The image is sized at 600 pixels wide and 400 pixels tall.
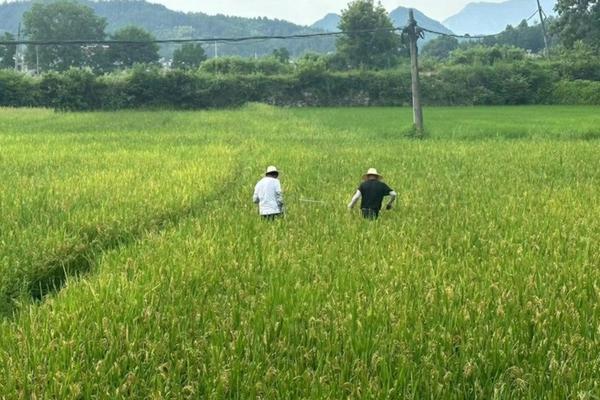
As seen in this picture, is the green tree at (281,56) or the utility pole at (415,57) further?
the green tree at (281,56)

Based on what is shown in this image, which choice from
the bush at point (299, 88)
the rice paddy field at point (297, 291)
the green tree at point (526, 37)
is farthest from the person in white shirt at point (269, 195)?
the green tree at point (526, 37)

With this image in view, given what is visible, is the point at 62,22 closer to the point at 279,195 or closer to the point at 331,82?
the point at 331,82

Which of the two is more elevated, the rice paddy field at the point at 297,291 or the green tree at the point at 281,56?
the green tree at the point at 281,56

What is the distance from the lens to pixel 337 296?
397 centimetres

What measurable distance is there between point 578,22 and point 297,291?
55218mm

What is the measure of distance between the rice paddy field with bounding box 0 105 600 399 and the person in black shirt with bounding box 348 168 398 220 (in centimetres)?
23

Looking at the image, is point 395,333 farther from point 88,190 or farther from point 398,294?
point 88,190

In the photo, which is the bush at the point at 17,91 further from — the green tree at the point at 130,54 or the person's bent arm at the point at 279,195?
the person's bent arm at the point at 279,195

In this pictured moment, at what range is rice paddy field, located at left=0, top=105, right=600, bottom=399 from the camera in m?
2.83

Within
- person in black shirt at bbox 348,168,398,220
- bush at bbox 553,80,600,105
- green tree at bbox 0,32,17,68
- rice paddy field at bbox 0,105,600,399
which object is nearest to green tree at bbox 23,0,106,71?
green tree at bbox 0,32,17,68

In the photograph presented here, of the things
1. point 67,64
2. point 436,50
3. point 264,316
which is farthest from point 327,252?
point 436,50

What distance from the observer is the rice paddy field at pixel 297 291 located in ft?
9.27

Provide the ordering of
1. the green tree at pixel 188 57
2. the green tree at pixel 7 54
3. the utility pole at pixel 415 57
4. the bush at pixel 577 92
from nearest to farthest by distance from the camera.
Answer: the utility pole at pixel 415 57
the bush at pixel 577 92
the green tree at pixel 7 54
the green tree at pixel 188 57

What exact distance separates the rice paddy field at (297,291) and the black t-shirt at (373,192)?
0.27 meters
